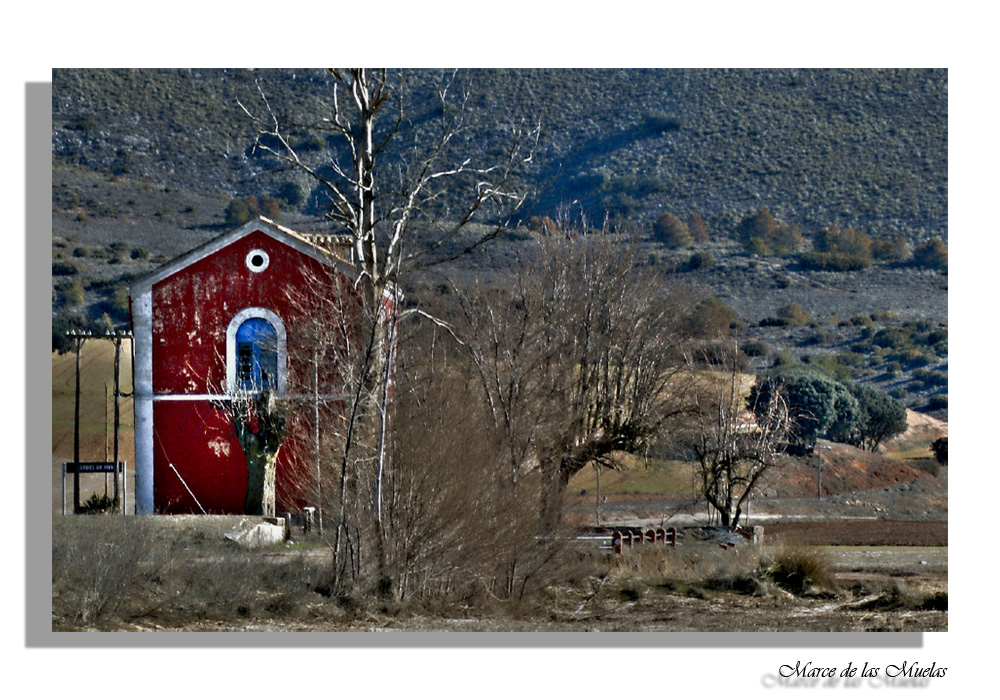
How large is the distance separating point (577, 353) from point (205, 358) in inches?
337

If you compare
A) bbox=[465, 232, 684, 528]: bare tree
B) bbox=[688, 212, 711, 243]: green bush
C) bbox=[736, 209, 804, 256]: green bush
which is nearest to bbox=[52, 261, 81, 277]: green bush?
bbox=[688, 212, 711, 243]: green bush

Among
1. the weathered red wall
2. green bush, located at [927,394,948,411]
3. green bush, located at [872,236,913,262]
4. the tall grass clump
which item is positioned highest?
green bush, located at [872,236,913,262]

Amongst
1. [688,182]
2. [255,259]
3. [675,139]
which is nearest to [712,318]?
[688,182]

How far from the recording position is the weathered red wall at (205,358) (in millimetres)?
25734

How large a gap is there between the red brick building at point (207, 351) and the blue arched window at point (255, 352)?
0.02 meters

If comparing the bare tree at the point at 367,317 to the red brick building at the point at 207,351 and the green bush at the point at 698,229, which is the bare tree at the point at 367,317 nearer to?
the red brick building at the point at 207,351

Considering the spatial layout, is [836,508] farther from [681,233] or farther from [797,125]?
[797,125]

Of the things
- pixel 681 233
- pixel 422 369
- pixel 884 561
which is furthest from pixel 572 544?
pixel 681 233

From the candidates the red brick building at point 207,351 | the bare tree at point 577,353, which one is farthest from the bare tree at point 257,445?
the bare tree at point 577,353

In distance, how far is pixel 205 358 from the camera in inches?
1024

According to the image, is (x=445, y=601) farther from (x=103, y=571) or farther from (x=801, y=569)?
(x=801, y=569)

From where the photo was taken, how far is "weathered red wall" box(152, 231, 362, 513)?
2573cm

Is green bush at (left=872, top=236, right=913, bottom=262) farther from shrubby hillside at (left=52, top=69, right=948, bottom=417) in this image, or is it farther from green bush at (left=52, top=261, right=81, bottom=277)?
green bush at (left=52, top=261, right=81, bottom=277)

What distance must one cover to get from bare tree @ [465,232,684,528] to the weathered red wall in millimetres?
4072
